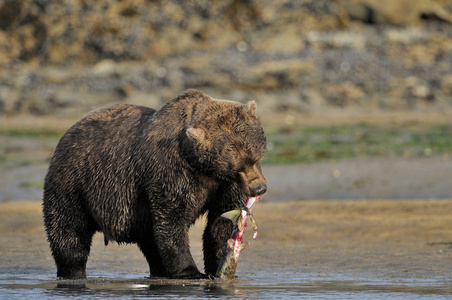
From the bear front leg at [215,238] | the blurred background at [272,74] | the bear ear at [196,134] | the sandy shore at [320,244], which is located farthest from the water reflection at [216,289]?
the blurred background at [272,74]

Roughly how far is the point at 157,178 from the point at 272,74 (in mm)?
18934

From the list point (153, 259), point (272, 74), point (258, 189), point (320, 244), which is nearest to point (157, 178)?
point (258, 189)

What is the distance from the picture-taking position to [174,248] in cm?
697

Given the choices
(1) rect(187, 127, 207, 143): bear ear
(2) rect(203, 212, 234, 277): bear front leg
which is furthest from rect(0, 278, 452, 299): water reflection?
(1) rect(187, 127, 207, 143): bear ear

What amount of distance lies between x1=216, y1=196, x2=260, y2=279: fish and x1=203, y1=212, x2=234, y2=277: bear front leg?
0.06 meters

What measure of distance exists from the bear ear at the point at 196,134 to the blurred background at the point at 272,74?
772cm

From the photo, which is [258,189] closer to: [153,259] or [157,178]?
[157,178]

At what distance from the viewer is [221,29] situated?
29.9 m

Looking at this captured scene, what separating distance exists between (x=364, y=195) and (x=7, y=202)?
524 centimetres

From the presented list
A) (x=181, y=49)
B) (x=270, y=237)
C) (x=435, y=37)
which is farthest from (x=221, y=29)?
(x=270, y=237)

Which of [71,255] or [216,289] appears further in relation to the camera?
[71,255]

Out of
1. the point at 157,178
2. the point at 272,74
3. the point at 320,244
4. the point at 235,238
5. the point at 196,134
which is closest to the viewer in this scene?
the point at 196,134

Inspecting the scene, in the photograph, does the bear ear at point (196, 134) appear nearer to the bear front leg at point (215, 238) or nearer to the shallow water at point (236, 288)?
the bear front leg at point (215, 238)

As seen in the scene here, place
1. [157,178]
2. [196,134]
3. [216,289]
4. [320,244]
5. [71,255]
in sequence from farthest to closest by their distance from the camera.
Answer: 1. [320,244]
2. [71,255]
3. [157,178]
4. [216,289]
5. [196,134]
